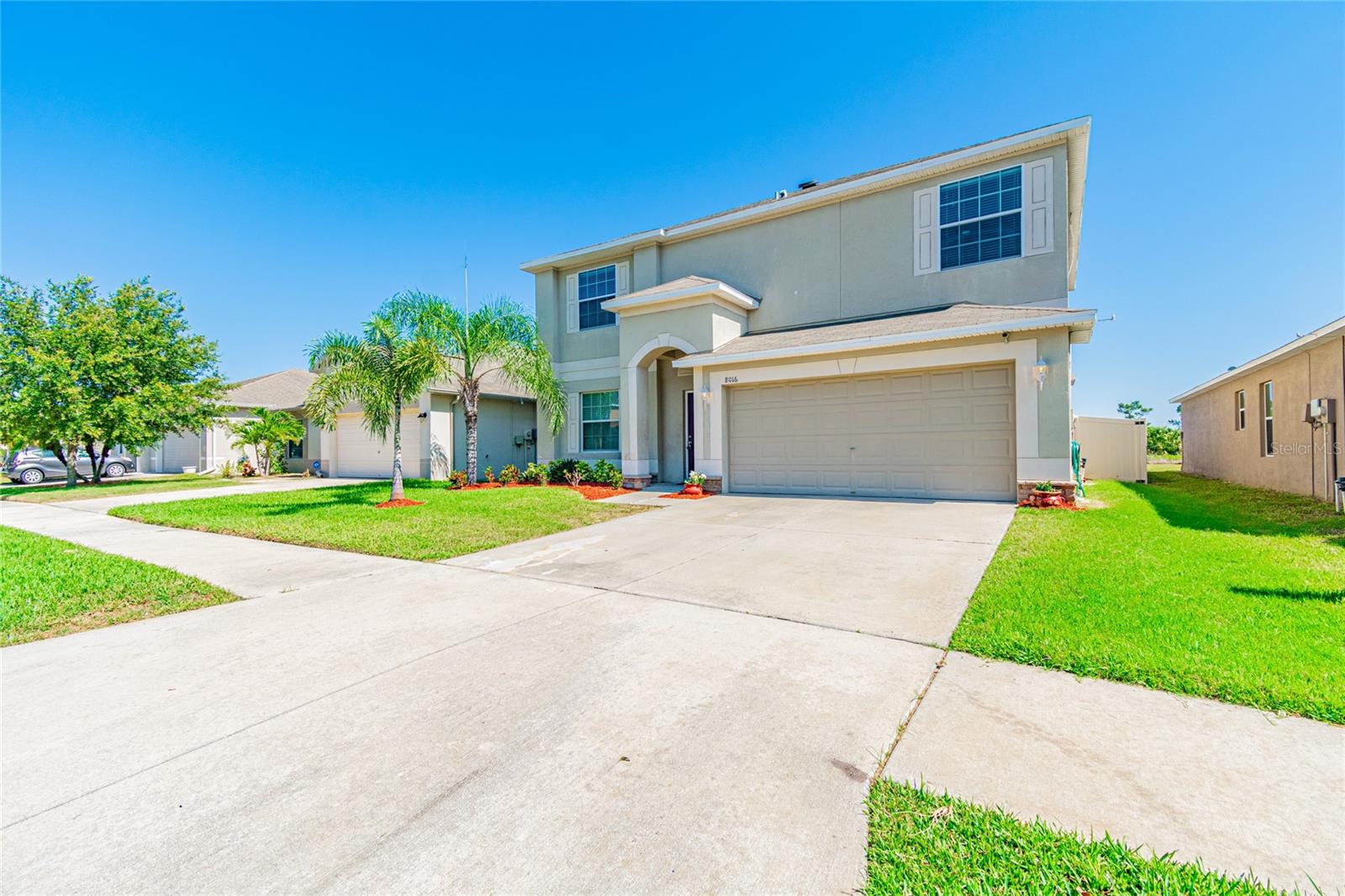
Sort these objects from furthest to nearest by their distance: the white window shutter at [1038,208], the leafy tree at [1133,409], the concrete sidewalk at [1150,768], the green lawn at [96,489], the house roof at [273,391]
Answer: the leafy tree at [1133,409] < the house roof at [273,391] < the green lawn at [96,489] < the white window shutter at [1038,208] < the concrete sidewalk at [1150,768]

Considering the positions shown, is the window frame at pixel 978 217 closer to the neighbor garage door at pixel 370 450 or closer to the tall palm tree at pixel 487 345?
A: the tall palm tree at pixel 487 345

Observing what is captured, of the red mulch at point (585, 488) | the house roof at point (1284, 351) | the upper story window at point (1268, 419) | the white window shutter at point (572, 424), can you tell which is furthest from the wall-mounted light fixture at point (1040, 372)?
the white window shutter at point (572, 424)

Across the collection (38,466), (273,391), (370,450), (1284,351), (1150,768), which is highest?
(273,391)

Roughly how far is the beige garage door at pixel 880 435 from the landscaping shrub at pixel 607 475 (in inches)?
130

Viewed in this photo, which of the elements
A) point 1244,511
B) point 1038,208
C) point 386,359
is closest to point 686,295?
point 386,359

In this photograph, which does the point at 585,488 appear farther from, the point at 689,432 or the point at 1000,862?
the point at 1000,862

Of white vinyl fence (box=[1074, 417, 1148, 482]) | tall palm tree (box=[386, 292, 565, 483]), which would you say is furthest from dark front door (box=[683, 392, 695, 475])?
white vinyl fence (box=[1074, 417, 1148, 482])

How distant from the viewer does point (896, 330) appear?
11172 mm

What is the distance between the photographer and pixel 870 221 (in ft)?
42.8

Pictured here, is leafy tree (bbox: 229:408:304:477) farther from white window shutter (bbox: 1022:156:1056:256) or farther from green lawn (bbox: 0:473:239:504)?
white window shutter (bbox: 1022:156:1056:256)

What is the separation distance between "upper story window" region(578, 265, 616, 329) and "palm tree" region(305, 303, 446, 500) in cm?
558

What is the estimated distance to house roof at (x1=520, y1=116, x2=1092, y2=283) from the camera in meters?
11.0

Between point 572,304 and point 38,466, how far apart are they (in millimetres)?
23563

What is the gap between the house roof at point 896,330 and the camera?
9.78 meters
